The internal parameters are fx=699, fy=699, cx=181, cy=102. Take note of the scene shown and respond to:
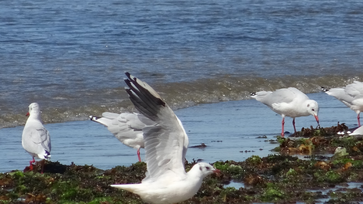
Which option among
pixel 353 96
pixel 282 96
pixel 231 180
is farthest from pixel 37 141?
pixel 353 96

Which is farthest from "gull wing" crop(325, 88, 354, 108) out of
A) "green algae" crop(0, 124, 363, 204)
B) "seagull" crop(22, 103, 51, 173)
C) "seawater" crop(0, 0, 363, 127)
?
"seagull" crop(22, 103, 51, 173)

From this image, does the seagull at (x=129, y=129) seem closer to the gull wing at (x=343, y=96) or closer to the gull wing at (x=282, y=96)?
the gull wing at (x=282, y=96)

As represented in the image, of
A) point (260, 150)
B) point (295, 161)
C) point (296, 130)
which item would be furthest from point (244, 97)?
point (295, 161)

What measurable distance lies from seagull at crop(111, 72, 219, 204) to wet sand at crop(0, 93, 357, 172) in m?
2.24

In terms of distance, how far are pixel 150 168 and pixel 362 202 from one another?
5.97 ft

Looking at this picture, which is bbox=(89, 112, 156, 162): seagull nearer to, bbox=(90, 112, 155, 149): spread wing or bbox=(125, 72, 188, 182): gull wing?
bbox=(90, 112, 155, 149): spread wing

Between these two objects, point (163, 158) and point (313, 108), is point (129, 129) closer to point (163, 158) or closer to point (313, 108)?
point (163, 158)

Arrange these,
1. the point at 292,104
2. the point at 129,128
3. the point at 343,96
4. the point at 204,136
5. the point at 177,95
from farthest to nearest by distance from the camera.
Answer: the point at 177,95, the point at 343,96, the point at 292,104, the point at 204,136, the point at 129,128

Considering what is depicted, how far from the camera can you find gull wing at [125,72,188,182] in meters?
5.27

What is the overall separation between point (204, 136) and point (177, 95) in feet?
11.0

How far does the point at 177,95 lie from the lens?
41.8ft

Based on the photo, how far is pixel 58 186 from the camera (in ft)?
21.1

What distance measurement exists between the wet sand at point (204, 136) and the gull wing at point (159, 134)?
224cm

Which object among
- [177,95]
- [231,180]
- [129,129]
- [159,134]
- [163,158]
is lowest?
[177,95]
